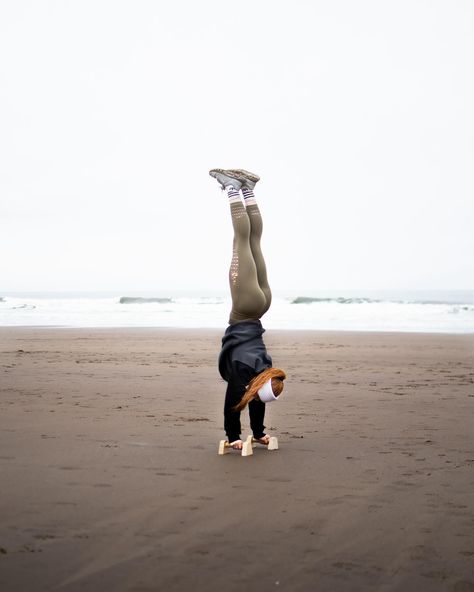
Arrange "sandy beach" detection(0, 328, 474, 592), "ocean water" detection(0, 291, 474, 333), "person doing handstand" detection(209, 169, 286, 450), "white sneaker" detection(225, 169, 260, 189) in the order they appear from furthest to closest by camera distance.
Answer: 1. "ocean water" detection(0, 291, 474, 333)
2. "white sneaker" detection(225, 169, 260, 189)
3. "person doing handstand" detection(209, 169, 286, 450)
4. "sandy beach" detection(0, 328, 474, 592)

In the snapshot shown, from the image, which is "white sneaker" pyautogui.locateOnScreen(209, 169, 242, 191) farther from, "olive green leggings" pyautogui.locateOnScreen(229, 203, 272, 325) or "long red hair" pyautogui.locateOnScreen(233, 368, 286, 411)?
"long red hair" pyautogui.locateOnScreen(233, 368, 286, 411)

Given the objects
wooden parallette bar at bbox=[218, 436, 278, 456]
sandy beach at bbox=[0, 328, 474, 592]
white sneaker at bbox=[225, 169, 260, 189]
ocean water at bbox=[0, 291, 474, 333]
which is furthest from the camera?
ocean water at bbox=[0, 291, 474, 333]

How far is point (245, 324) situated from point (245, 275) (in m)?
0.50

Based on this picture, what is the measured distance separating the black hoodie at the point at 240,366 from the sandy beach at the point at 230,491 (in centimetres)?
31

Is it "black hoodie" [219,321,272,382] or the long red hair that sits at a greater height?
"black hoodie" [219,321,272,382]

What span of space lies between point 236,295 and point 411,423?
2.97 m

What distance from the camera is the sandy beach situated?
3.87 m

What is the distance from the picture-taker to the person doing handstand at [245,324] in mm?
6844

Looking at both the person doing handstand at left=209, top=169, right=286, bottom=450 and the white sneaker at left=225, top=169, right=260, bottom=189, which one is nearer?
the person doing handstand at left=209, top=169, right=286, bottom=450

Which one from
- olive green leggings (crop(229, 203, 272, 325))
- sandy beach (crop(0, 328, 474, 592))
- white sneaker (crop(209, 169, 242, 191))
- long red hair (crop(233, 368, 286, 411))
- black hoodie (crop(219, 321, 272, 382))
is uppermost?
white sneaker (crop(209, 169, 242, 191))

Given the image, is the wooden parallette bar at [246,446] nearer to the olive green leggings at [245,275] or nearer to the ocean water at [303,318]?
the olive green leggings at [245,275]

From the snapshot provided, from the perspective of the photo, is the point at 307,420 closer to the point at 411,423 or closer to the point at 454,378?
the point at 411,423

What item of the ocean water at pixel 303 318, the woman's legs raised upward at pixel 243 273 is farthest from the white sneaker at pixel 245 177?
the ocean water at pixel 303 318

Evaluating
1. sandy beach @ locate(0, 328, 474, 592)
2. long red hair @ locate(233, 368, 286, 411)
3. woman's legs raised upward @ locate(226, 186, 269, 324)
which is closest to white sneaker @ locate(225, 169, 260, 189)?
woman's legs raised upward @ locate(226, 186, 269, 324)
